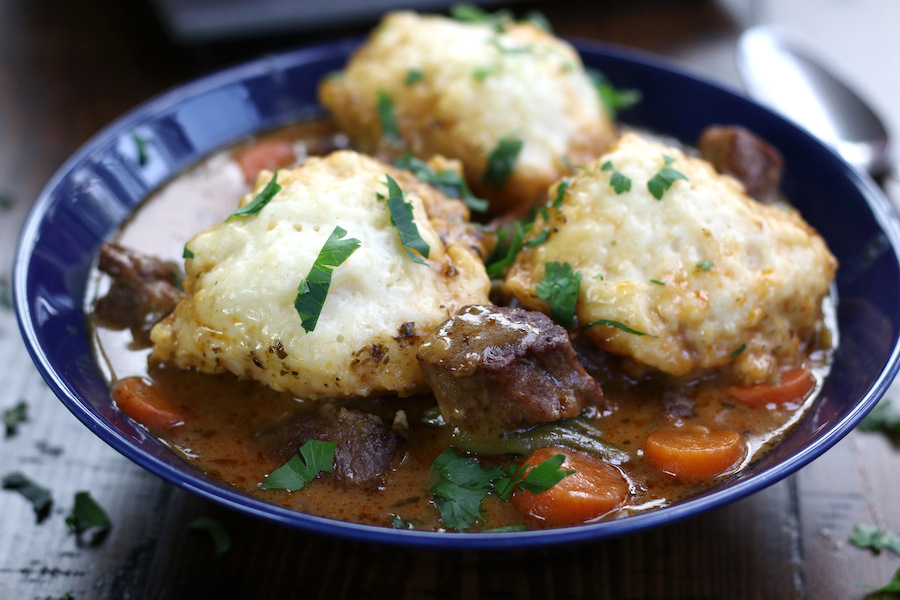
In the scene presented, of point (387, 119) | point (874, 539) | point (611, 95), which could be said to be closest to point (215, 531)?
point (387, 119)

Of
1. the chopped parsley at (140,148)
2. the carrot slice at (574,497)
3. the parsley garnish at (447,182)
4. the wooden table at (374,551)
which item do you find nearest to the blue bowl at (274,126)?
the chopped parsley at (140,148)

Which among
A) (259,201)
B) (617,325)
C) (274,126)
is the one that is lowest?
(617,325)

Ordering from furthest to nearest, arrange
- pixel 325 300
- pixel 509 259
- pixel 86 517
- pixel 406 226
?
1. pixel 509 259
2. pixel 86 517
3. pixel 406 226
4. pixel 325 300

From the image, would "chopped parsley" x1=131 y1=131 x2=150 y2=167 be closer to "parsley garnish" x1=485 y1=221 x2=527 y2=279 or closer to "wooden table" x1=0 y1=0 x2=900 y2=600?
"wooden table" x1=0 y1=0 x2=900 y2=600

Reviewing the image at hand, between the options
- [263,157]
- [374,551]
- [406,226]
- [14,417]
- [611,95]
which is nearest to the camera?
[374,551]

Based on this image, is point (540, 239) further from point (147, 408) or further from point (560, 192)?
point (147, 408)

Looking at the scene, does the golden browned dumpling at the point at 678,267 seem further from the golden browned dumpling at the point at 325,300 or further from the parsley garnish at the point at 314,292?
the parsley garnish at the point at 314,292

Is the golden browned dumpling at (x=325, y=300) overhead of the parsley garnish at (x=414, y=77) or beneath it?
beneath
